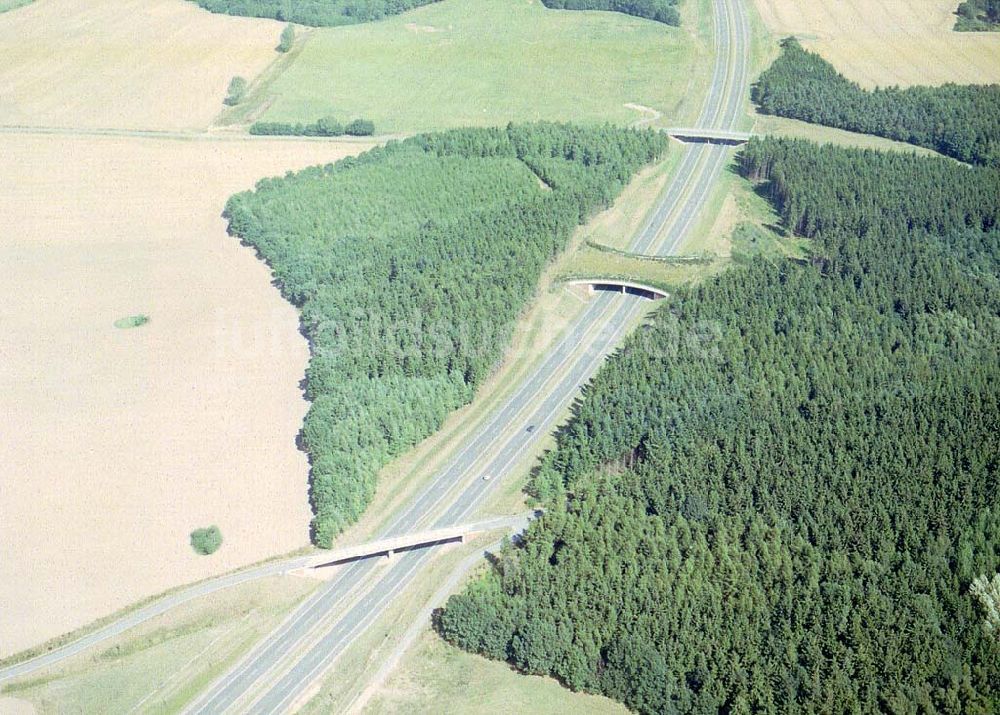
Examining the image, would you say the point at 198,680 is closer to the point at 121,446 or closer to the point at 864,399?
the point at 121,446

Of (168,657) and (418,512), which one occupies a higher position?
A: (418,512)

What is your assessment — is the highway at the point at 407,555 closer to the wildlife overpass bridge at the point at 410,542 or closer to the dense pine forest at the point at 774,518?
the wildlife overpass bridge at the point at 410,542

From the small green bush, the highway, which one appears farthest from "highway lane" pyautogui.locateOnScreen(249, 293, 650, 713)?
the small green bush

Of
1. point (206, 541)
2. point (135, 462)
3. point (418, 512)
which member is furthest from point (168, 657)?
point (135, 462)

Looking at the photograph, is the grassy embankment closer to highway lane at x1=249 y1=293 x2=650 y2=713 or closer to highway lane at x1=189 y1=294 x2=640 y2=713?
highway lane at x1=189 y1=294 x2=640 y2=713

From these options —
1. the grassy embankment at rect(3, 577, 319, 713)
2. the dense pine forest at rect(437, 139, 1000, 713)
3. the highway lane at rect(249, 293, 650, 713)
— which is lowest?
the grassy embankment at rect(3, 577, 319, 713)

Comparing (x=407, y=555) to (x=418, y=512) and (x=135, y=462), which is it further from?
(x=135, y=462)
